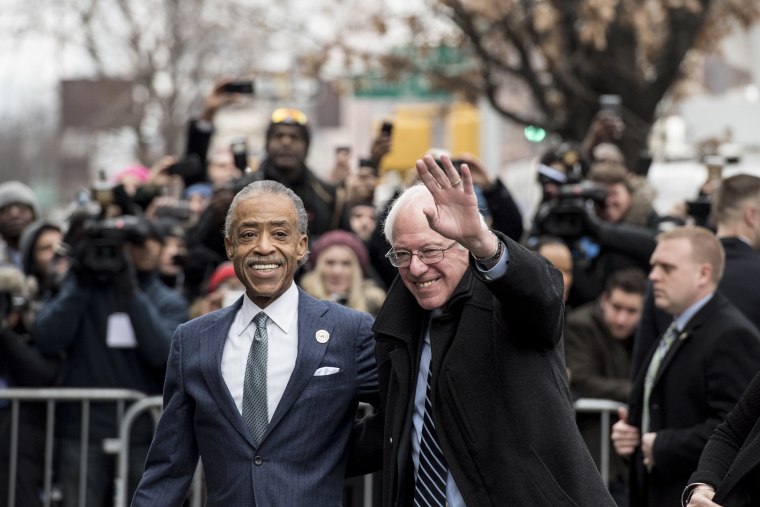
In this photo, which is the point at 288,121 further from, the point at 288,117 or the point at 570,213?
the point at 570,213

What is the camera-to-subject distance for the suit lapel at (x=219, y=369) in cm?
528

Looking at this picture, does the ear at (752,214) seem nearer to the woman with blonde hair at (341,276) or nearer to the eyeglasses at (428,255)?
the woman with blonde hair at (341,276)

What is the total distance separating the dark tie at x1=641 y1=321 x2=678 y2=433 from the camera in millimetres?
7086

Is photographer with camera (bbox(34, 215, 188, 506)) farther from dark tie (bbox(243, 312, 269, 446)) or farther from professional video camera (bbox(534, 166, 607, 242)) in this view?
dark tie (bbox(243, 312, 269, 446))

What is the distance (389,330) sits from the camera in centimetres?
523

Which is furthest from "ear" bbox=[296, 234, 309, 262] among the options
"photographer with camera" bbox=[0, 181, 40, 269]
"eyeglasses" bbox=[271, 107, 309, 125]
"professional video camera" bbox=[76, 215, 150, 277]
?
"photographer with camera" bbox=[0, 181, 40, 269]

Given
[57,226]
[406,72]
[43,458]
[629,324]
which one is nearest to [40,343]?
[43,458]

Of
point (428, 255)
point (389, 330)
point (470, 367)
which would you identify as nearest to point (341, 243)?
point (389, 330)

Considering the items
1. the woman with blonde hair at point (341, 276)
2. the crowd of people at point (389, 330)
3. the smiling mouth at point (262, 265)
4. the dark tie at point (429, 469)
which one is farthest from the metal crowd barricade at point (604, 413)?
the smiling mouth at point (262, 265)

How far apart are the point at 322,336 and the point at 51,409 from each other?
A: 3.68m

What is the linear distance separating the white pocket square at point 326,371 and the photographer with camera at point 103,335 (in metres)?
3.37

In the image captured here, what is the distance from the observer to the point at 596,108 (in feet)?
59.0

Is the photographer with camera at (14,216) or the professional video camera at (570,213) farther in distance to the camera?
the photographer with camera at (14,216)

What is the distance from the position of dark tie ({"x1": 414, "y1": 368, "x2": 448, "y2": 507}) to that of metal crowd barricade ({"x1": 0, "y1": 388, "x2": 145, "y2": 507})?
3697 mm
